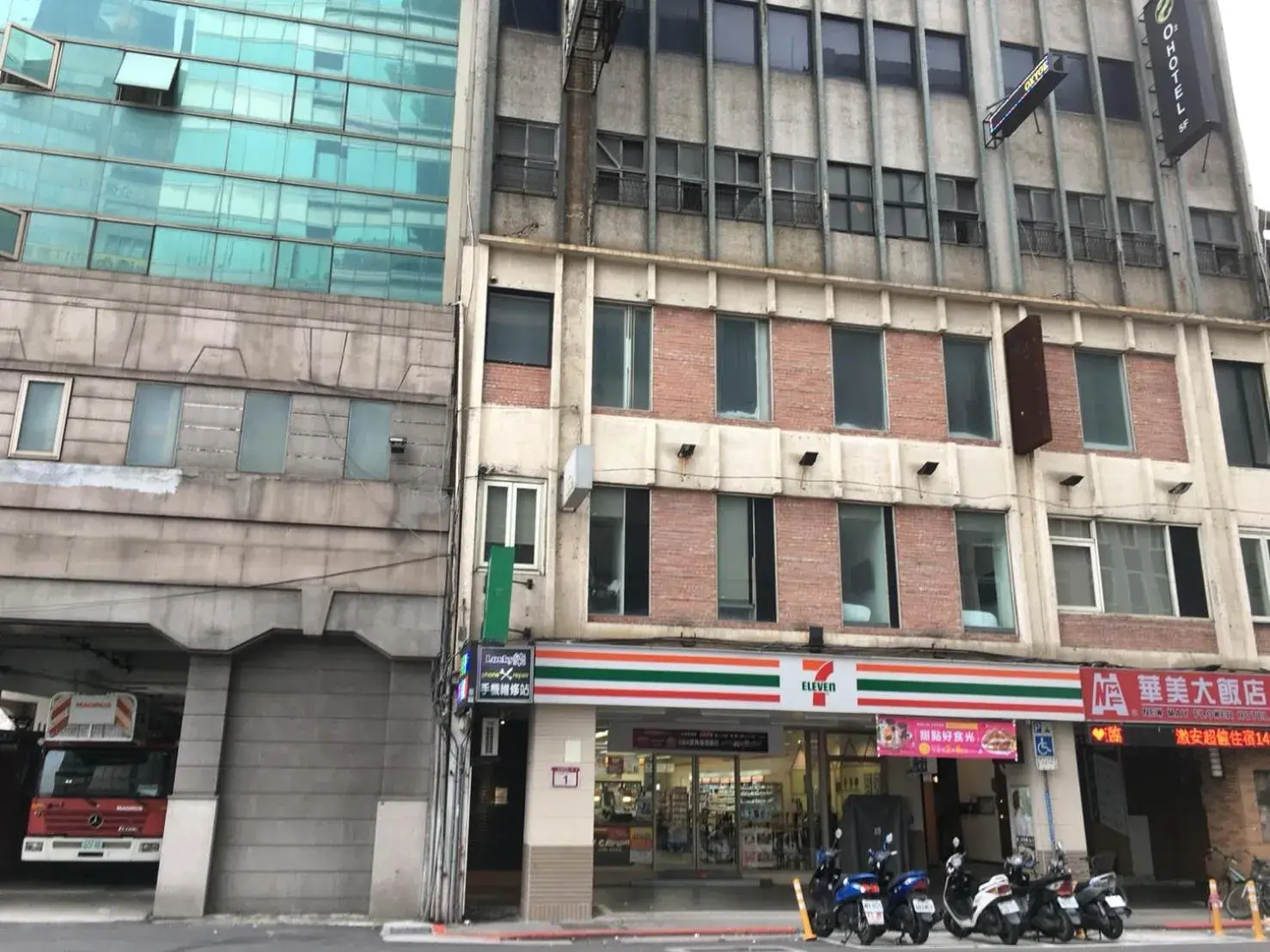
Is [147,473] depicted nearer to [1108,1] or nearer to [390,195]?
[390,195]

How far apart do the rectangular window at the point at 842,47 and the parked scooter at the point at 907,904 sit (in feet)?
50.8

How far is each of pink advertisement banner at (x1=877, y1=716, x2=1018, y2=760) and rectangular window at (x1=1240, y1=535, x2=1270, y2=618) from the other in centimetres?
650

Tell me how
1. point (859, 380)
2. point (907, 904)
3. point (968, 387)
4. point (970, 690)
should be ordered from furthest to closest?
1. point (968, 387)
2. point (859, 380)
3. point (970, 690)
4. point (907, 904)

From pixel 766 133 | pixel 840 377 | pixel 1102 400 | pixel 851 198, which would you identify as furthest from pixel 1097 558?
pixel 766 133

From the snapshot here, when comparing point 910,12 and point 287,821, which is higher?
point 910,12

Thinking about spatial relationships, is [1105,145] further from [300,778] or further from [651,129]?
[300,778]

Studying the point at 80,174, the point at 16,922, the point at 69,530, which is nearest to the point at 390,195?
the point at 80,174

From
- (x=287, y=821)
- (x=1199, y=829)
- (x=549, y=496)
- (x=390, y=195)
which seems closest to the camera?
(x=287, y=821)

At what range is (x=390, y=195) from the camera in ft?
61.2

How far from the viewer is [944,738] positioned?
54.1 ft

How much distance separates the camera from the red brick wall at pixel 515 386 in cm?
1695

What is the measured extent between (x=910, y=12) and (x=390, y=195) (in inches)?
470

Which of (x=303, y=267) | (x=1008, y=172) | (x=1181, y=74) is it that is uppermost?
(x=1181, y=74)

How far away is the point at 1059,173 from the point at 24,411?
20.4 metres
